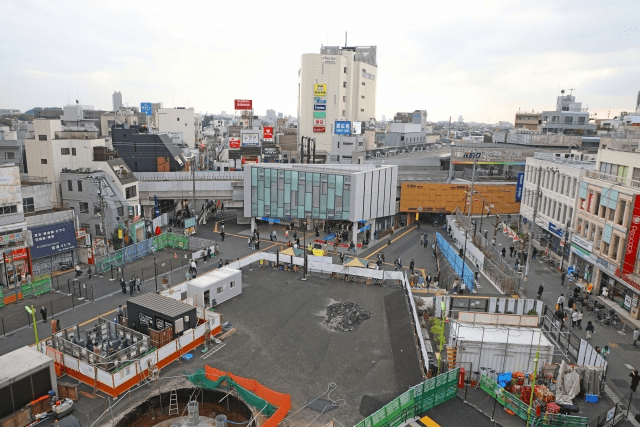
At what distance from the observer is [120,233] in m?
46.0

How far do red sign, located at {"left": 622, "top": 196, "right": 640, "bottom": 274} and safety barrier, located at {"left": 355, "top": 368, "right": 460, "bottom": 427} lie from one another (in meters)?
19.6

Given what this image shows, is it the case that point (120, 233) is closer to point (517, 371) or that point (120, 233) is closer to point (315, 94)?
point (517, 371)

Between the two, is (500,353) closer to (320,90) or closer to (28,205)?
(28,205)

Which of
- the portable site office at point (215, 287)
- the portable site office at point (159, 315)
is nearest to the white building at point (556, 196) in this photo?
the portable site office at point (215, 287)

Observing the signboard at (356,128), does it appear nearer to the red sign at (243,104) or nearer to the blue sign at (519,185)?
the blue sign at (519,185)

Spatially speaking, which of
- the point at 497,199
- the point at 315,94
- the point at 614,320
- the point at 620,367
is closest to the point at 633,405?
the point at 620,367

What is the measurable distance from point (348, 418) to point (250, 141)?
69.9 m

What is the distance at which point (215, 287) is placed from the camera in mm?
32469

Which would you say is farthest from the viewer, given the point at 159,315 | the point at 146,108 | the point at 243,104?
the point at 146,108

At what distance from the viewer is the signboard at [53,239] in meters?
37.9

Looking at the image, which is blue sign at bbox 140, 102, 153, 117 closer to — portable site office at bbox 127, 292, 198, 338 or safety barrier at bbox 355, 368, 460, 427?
portable site office at bbox 127, 292, 198, 338

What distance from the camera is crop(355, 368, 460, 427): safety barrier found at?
1892 centimetres

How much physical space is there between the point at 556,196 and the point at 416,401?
34.6 metres

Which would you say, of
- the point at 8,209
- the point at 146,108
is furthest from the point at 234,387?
the point at 146,108
